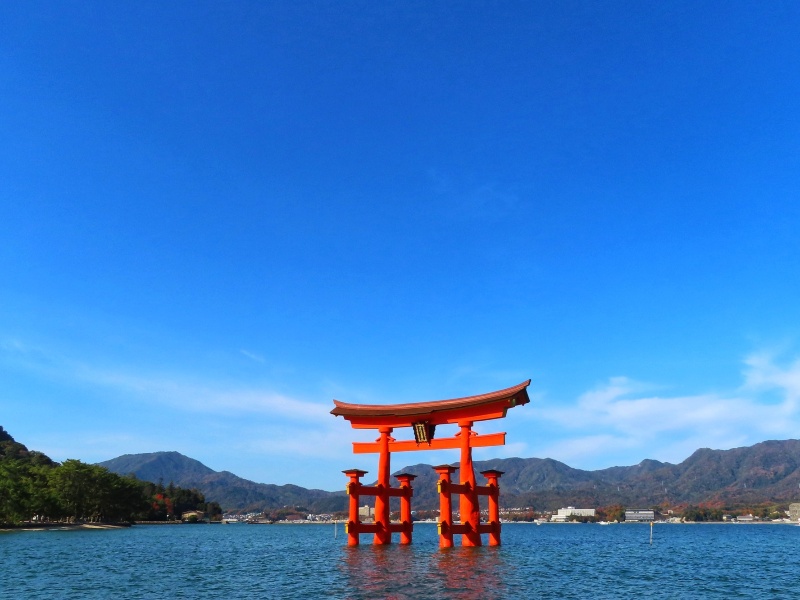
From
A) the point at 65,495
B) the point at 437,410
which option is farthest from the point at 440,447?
the point at 65,495

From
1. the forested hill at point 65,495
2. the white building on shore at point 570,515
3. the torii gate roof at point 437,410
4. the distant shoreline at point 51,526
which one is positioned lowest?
the white building on shore at point 570,515

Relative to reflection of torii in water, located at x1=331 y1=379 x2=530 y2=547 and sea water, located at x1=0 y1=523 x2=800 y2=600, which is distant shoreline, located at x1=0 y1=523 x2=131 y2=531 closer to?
sea water, located at x1=0 y1=523 x2=800 y2=600

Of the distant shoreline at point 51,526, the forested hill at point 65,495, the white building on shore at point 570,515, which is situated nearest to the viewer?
the forested hill at point 65,495

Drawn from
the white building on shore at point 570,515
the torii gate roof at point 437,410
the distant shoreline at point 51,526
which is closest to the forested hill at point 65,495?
the distant shoreline at point 51,526

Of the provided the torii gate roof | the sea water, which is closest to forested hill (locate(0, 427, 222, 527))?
the sea water

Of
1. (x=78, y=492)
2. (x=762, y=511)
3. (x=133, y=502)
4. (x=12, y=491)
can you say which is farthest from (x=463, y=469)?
(x=762, y=511)

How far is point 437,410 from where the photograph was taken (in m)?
31.7

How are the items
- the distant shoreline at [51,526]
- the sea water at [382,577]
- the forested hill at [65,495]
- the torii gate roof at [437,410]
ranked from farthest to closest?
the distant shoreline at [51,526], the forested hill at [65,495], the torii gate roof at [437,410], the sea water at [382,577]

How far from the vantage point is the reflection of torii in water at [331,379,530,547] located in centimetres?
3006

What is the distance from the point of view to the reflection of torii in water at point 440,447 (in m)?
30.1

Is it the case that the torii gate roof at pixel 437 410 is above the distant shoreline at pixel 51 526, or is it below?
above

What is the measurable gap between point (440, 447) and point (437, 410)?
254 centimetres

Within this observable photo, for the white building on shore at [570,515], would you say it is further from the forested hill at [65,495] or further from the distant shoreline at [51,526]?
the distant shoreline at [51,526]

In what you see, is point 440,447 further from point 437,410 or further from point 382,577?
point 382,577
